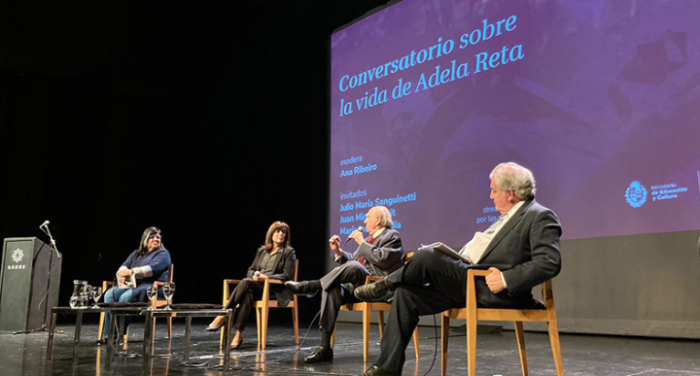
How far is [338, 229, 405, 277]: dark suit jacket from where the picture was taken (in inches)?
122

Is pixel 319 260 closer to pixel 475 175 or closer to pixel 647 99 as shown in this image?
pixel 475 175

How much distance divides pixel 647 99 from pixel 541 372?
7.97 ft

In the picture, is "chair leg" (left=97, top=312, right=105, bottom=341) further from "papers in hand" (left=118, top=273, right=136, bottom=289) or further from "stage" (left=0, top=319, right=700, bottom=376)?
"papers in hand" (left=118, top=273, right=136, bottom=289)

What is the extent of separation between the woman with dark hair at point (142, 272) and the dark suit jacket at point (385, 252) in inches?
69.2

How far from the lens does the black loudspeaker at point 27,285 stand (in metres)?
5.23

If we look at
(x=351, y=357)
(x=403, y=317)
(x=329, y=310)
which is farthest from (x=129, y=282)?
(x=403, y=317)

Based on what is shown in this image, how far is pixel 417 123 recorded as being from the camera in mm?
5465

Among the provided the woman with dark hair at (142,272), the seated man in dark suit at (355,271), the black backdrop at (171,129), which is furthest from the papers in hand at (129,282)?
the black backdrop at (171,129)

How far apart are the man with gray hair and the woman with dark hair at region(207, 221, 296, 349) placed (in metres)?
1.74

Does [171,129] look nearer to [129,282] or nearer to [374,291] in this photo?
[129,282]

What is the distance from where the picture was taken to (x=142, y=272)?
4023 mm

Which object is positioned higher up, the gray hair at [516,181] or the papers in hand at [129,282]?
the gray hair at [516,181]

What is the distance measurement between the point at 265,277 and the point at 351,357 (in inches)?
37.6

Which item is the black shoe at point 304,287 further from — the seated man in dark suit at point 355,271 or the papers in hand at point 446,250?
the papers in hand at point 446,250
